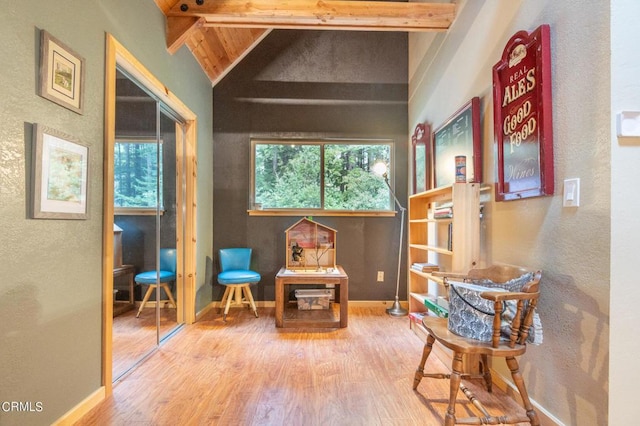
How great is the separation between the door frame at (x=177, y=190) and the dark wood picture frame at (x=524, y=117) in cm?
244

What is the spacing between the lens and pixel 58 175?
58.1 inches

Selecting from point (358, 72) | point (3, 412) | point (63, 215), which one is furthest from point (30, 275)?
point (358, 72)

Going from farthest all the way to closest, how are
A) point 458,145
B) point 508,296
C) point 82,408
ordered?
point 458,145 → point 82,408 → point 508,296

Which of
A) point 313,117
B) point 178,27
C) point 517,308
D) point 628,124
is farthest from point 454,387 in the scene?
point 178,27

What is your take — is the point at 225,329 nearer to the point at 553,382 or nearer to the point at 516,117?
the point at 553,382

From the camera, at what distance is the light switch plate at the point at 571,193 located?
134cm

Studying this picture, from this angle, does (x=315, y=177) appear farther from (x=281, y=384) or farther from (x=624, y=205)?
(x=624, y=205)

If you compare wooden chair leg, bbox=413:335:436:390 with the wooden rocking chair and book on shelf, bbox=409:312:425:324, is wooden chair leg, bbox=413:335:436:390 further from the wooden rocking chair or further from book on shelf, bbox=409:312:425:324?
book on shelf, bbox=409:312:425:324

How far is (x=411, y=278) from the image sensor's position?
117 inches

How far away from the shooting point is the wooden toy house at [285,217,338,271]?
346 centimetres

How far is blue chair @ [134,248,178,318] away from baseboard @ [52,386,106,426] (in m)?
0.65

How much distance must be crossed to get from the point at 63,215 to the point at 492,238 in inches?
99.9

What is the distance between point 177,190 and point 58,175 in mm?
1568

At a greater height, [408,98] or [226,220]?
[408,98]
